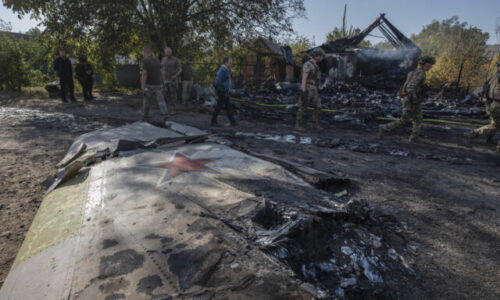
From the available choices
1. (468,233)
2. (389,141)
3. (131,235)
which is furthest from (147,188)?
(389,141)

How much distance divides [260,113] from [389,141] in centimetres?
400

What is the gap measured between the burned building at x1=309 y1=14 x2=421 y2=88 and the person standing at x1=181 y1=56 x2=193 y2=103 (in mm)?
8410

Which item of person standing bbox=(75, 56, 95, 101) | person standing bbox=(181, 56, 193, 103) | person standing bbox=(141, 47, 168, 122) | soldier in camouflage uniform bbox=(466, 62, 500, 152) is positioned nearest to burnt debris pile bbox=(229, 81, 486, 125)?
person standing bbox=(181, 56, 193, 103)

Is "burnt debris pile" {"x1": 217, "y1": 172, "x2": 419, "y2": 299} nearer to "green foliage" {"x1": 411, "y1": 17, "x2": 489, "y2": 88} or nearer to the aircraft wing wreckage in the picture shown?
the aircraft wing wreckage

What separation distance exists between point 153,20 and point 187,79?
261cm

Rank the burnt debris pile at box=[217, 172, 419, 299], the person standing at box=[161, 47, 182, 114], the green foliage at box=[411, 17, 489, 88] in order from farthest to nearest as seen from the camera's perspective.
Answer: the green foliage at box=[411, 17, 489, 88] → the person standing at box=[161, 47, 182, 114] → the burnt debris pile at box=[217, 172, 419, 299]

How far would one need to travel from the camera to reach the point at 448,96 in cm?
1268

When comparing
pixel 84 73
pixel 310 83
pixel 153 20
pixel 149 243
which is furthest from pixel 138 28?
pixel 149 243

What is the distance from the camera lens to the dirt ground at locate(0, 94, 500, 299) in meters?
2.02

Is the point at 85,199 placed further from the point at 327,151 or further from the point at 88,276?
the point at 327,151

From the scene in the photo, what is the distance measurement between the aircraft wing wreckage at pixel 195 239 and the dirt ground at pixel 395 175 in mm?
445

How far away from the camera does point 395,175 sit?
12.2 ft

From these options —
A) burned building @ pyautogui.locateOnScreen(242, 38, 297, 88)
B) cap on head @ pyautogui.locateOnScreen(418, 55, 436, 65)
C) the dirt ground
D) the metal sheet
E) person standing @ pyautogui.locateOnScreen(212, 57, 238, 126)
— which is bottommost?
the dirt ground

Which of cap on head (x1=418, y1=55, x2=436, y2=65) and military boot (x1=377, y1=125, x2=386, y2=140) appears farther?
military boot (x1=377, y1=125, x2=386, y2=140)
